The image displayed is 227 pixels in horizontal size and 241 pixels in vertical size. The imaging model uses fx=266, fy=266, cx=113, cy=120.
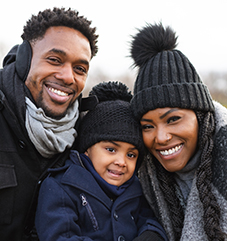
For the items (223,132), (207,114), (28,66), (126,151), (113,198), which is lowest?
(113,198)

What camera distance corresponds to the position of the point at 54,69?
2240 mm

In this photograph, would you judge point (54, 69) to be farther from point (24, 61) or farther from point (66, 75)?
point (24, 61)

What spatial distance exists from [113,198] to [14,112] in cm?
107

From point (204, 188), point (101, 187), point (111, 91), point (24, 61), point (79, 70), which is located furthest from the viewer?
point (111, 91)

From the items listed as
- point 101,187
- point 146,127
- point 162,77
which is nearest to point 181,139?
point 146,127

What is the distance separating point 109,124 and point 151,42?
82 cm

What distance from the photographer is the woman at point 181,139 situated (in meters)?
1.95

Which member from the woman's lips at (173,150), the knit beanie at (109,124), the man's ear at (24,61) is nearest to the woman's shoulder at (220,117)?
the woman's lips at (173,150)

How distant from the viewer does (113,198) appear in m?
2.21

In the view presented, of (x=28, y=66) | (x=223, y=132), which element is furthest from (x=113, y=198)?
(x=28, y=66)

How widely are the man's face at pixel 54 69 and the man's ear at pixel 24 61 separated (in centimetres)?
4

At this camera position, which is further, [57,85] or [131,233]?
[57,85]

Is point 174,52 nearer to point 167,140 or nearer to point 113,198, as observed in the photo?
point 167,140

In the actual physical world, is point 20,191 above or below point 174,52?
below
